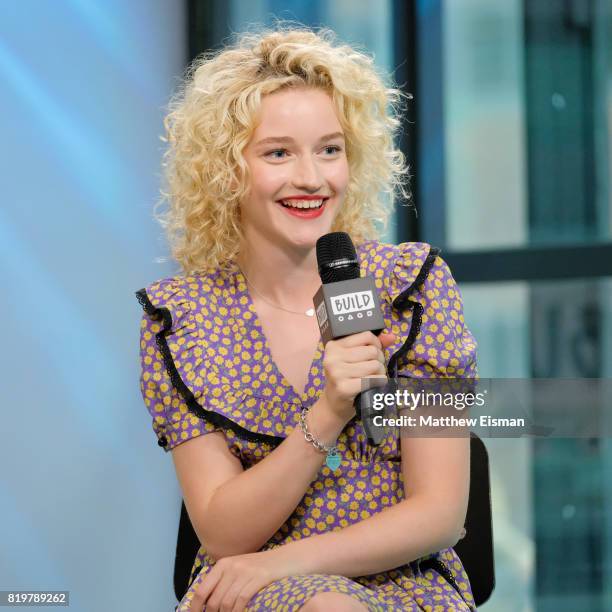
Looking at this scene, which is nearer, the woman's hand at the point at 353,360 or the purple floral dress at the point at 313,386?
the woman's hand at the point at 353,360

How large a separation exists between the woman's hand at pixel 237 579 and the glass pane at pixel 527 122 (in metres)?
2.20

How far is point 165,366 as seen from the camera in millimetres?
2004

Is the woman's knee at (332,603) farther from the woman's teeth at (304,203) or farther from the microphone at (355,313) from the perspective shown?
the woman's teeth at (304,203)

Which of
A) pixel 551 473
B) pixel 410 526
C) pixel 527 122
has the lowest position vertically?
pixel 551 473

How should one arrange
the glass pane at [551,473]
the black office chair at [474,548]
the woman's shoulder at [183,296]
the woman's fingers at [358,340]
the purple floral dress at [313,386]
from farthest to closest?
the glass pane at [551,473] → the black office chair at [474,548] → the woman's shoulder at [183,296] → the purple floral dress at [313,386] → the woman's fingers at [358,340]

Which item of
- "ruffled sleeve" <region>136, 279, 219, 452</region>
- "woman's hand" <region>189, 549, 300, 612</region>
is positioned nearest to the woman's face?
"ruffled sleeve" <region>136, 279, 219, 452</region>

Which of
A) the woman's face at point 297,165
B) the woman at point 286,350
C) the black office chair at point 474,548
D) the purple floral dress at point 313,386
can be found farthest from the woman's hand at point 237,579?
the woman's face at point 297,165

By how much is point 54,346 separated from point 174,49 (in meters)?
1.49

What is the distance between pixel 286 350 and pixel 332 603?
63cm

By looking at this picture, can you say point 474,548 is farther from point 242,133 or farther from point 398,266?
point 242,133

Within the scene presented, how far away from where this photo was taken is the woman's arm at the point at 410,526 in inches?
68.6

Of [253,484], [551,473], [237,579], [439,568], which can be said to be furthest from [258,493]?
[551,473]

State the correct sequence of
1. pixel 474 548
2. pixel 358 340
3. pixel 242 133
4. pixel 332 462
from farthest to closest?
pixel 474 548 → pixel 242 133 → pixel 332 462 → pixel 358 340

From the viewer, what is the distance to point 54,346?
10.0 feet
